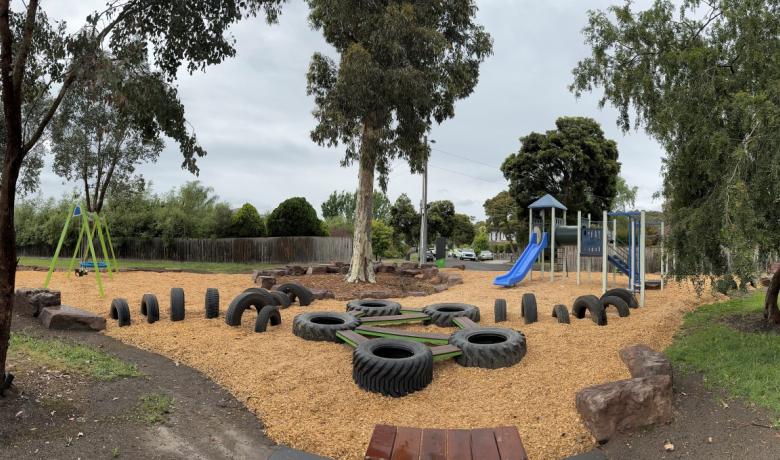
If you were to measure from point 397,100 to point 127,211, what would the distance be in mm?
23739

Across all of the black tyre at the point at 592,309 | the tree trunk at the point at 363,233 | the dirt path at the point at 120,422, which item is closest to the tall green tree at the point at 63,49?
the dirt path at the point at 120,422

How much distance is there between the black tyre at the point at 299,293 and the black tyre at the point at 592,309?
17.2 ft

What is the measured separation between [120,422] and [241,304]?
388 centimetres

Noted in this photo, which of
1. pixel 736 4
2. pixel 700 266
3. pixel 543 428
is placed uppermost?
pixel 736 4

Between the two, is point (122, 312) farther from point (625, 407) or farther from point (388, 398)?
point (625, 407)

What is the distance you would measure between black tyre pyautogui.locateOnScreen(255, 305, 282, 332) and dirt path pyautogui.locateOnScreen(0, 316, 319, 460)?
6.79ft

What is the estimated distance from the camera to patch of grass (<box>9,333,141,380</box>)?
5.29m

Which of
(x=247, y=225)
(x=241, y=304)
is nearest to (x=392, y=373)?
(x=241, y=304)

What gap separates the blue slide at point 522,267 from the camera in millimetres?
14828

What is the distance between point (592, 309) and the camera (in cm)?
820

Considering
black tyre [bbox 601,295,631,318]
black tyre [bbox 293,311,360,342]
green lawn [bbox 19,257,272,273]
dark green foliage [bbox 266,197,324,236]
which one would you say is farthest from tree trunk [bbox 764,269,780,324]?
dark green foliage [bbox 266,197,324,236]

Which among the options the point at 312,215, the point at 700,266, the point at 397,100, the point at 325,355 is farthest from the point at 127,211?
the point at 700,266

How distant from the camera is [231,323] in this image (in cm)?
787

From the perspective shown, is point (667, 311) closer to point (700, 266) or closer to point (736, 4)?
point (700, 266)
